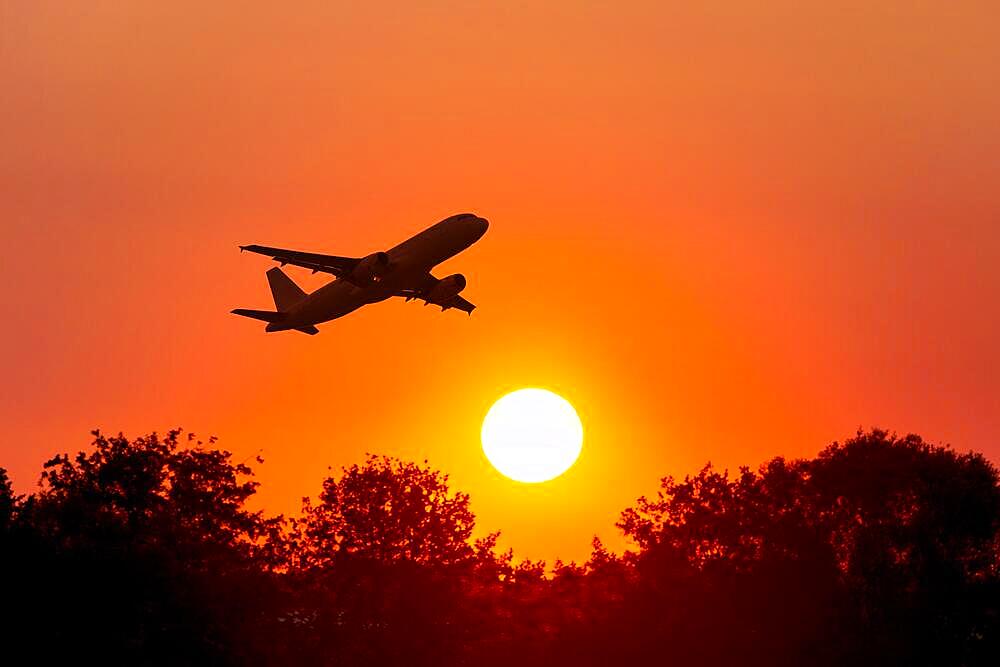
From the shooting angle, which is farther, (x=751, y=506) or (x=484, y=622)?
(x=751, y=506)

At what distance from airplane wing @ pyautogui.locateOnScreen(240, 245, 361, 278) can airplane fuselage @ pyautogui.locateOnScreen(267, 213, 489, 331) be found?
0.83 metres

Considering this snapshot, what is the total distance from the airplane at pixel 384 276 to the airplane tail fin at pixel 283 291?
23.3 m

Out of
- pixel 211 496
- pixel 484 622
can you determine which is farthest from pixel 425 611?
pixel 211 496

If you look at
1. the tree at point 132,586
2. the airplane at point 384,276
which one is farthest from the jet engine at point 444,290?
the tree at point 132,586

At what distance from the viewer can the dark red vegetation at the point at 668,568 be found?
95375 millimetres

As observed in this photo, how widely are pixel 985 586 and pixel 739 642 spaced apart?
1447cm

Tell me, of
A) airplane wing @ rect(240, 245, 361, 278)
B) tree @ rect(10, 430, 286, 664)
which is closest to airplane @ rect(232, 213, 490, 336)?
airplane wing @ rect(240, 245, 361, 278)

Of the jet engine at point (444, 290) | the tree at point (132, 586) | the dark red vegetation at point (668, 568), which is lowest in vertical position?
the tree at point (132, 586)

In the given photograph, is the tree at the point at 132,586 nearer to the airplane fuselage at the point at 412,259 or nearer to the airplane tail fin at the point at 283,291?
the airplane fuselage at the point at 412,259

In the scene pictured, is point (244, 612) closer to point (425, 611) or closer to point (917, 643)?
point (425, 611)

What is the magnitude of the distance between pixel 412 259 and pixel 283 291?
4322cm

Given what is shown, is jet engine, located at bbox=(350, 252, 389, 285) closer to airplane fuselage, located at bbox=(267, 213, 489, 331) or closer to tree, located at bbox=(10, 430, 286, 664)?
airplane fuselage, located at bbox=(267, 213, 489, 331)

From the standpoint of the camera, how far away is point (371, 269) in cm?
10125

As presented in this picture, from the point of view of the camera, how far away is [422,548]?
105750 millimetres
